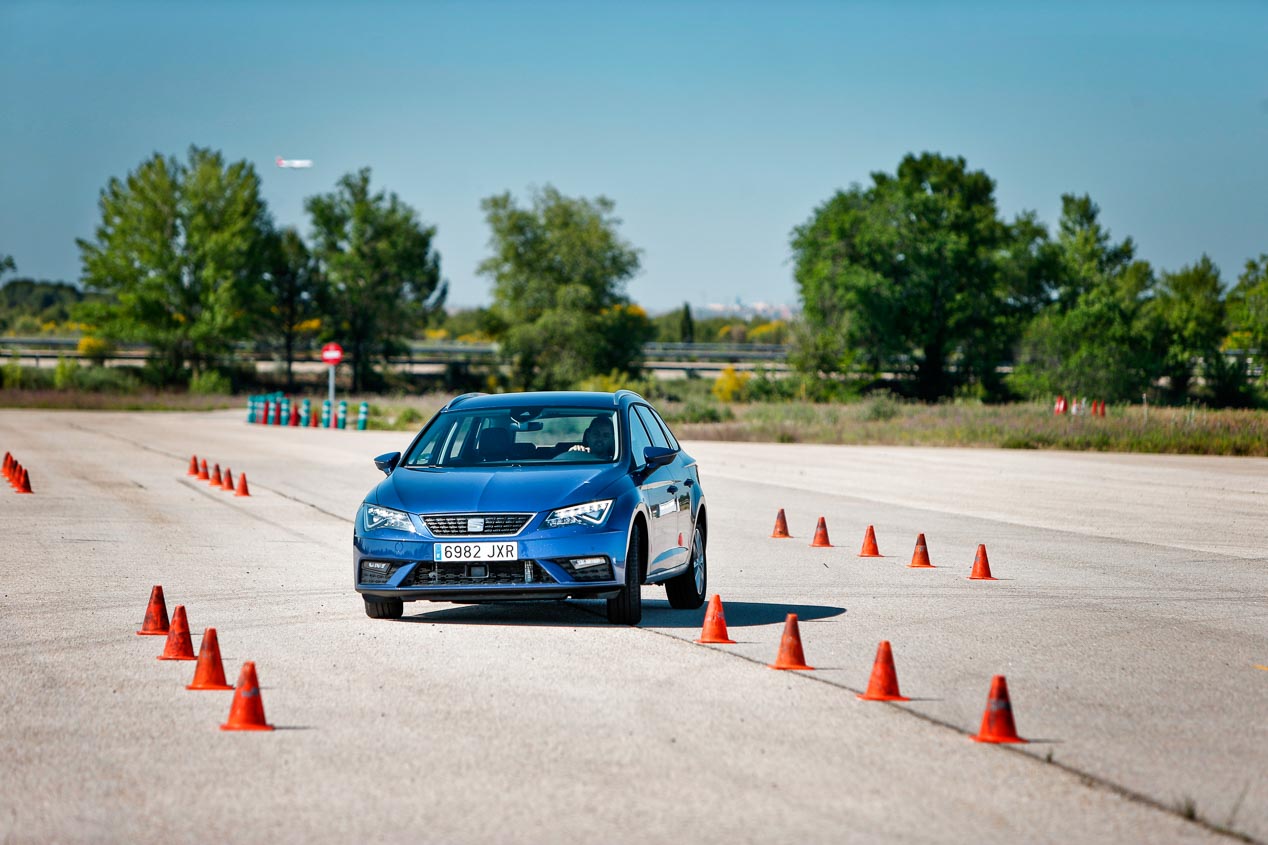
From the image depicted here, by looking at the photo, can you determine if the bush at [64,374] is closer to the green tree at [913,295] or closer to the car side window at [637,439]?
the green tree at [913,295]

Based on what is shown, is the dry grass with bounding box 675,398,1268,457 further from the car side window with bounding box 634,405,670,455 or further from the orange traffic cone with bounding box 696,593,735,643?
the orange traffic cone with bounding box 696,593,735,643

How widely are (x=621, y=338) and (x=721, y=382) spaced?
26.7 feet

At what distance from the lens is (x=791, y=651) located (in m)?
9.13

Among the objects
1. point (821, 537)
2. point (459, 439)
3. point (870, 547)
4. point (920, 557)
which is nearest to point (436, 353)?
point (821, 537)

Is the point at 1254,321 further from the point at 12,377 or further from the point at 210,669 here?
the point at 210,669

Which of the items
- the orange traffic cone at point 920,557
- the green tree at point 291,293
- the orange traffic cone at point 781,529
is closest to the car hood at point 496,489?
the orange traffic cone at point 920,557

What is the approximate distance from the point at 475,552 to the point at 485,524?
0.68ft

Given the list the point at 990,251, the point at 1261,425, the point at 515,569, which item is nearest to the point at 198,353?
the point at 990,251

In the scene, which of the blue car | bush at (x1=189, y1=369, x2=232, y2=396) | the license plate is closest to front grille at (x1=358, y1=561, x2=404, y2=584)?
the blue car

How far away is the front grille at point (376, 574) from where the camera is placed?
34.0ft

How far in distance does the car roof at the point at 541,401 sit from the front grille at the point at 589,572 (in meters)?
1.74

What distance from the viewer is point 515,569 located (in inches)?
401

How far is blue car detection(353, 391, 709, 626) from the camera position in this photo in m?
10.2

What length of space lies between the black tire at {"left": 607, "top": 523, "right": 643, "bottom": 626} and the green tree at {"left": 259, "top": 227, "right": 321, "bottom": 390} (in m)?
85.1
